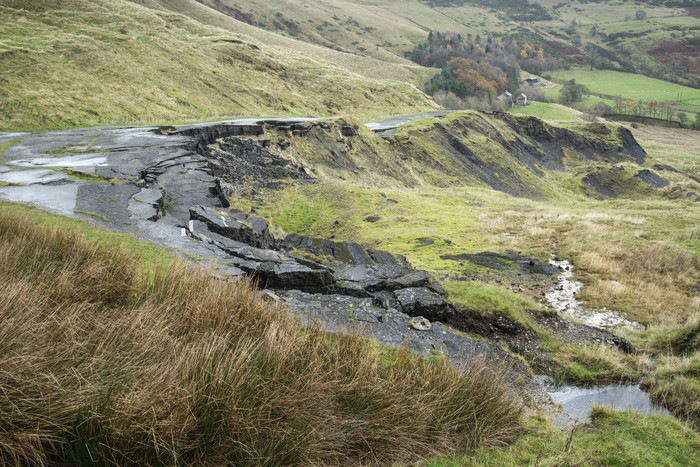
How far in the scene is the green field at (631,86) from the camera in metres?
126

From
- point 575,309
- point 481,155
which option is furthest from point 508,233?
point 481,155

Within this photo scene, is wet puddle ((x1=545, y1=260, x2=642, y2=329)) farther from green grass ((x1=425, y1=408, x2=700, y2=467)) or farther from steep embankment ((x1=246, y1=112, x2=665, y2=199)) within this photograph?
steep embankment ((x1=246, y1=112, x2=665, y2=199))

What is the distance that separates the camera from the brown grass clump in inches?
121

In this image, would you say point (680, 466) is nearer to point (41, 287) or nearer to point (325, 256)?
point (41, 287)

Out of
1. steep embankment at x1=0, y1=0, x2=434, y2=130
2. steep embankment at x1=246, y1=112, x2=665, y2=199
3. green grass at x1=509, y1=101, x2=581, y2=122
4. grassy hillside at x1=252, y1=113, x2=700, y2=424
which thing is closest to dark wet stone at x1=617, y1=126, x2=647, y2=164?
steep embankment at x1=246, y1=112, x2=665, y2=199

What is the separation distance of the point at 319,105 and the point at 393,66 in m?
62.6

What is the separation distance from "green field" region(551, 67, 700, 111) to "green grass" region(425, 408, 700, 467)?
15069cm

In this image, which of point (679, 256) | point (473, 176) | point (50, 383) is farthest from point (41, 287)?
point (473, 176)

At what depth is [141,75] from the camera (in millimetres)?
38125

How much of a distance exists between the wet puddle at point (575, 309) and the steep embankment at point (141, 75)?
30546 millimetres

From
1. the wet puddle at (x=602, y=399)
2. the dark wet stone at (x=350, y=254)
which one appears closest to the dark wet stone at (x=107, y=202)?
the dark wet stone at (x=350, y=254)

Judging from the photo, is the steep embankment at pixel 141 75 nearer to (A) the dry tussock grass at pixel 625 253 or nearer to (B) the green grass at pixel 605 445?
(A) the dry tussock grass at pixel 625 253

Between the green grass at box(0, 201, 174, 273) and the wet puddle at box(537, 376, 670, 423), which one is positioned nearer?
the wet puddle at box(537, 376, 670, 423)

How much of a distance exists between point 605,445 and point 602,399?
3.07m
